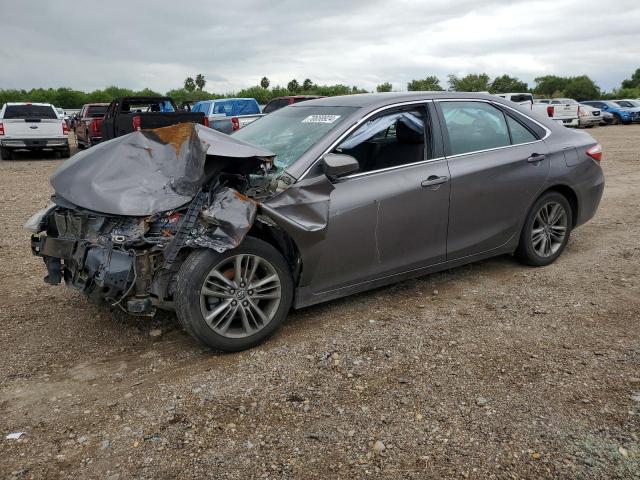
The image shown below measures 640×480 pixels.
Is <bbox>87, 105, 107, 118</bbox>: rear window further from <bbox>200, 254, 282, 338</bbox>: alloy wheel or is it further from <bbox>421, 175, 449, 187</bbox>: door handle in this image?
<bbox>200, 254, 282, 338</bbox>: alloy wheel

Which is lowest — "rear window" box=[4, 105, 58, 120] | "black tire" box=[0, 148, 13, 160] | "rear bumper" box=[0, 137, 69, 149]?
"black tire" box=[0, 148, 13, 160]

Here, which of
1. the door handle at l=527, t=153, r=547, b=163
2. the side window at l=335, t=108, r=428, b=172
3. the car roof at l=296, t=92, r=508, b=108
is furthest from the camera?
the door handle at l=527, t=153, r=547, b=163

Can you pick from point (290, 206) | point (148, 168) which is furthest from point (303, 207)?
point (148, 168)

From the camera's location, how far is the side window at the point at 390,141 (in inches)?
164

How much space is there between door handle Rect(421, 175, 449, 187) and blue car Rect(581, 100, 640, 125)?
3128cm

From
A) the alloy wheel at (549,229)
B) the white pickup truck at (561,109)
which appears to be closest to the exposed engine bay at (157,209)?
the alloy wheel at (549,229)

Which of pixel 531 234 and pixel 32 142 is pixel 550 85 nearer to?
pixel 32 142

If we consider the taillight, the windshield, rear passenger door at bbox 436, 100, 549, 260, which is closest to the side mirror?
the windshield

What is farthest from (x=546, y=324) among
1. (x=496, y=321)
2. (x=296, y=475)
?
(x=296, y=475)

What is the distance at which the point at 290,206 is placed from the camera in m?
3.63

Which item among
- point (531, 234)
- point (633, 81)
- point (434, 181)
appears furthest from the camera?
point (633, 81)

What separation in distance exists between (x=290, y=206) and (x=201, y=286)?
2.53 ft

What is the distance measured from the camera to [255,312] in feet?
12.1

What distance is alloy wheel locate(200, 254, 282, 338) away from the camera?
137 inches
